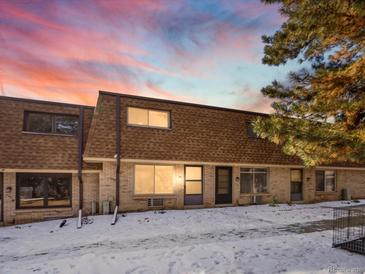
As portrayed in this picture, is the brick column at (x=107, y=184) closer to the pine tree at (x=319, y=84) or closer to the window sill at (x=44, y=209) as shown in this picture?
the window sill at (x=44, y=209)

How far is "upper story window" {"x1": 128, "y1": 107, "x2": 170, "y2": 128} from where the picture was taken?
15391 millimetres

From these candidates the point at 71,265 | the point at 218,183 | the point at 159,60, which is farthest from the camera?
the point at 218,183

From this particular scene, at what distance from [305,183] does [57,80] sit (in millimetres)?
18021

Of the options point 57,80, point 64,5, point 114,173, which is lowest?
point 114,173

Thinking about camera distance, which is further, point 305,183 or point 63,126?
point 305,183

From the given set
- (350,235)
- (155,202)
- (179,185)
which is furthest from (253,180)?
(350,235)

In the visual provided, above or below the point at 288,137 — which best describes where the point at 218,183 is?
below

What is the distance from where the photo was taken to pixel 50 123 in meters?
14.8

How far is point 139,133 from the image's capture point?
1522 centimetres

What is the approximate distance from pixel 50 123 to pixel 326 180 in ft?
64.9

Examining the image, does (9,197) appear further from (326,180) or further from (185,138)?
(326,180)

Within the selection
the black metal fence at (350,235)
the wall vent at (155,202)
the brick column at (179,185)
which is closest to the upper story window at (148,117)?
the brick column at (179,185)

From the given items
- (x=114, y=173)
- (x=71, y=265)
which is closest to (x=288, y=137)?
(x=71, y=265)

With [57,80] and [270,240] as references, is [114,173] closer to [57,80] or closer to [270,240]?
[57,80]
